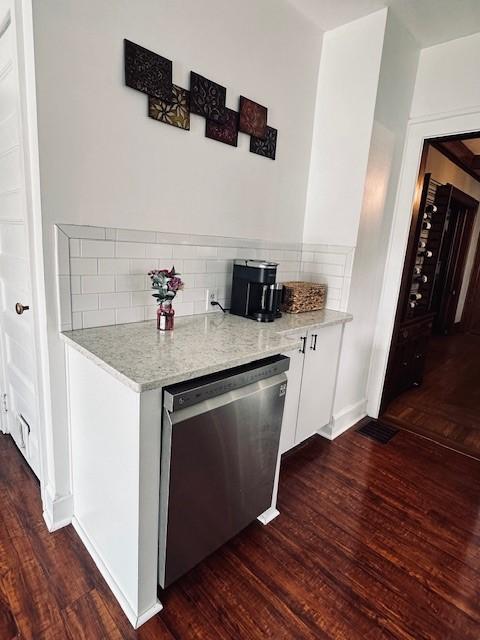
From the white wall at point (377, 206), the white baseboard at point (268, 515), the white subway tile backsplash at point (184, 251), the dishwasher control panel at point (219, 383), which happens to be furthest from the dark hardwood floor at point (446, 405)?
the white subway tile backsplash at point (184, 251)

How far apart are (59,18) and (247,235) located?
1.33 meters

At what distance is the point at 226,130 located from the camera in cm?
198

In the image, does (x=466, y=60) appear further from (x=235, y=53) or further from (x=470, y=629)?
(x=470, y=629)

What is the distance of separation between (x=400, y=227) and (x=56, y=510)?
9.24ft

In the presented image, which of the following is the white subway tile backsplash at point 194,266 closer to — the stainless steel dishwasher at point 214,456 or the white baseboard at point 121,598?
the stainless steel dishwasher at point 214,456

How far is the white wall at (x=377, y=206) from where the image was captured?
2291mm

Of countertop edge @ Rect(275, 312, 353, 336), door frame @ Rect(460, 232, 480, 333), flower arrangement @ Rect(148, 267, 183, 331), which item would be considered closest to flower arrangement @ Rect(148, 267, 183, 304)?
flower arrangement @ Rect(148, 267, 183, 331)

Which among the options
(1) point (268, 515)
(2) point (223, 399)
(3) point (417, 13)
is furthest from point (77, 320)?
(3) point (417, 13)

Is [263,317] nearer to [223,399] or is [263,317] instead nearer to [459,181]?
[223,399]

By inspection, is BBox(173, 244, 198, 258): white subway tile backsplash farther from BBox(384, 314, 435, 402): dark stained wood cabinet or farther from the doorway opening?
BBox(384, 314, 435, 402): dark stained wood cabinet

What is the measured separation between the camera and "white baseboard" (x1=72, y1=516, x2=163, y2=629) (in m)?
1.29

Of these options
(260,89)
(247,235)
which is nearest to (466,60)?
(260,89)

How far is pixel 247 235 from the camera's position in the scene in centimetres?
227

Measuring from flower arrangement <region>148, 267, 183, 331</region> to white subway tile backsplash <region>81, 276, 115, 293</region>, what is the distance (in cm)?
→ 19
